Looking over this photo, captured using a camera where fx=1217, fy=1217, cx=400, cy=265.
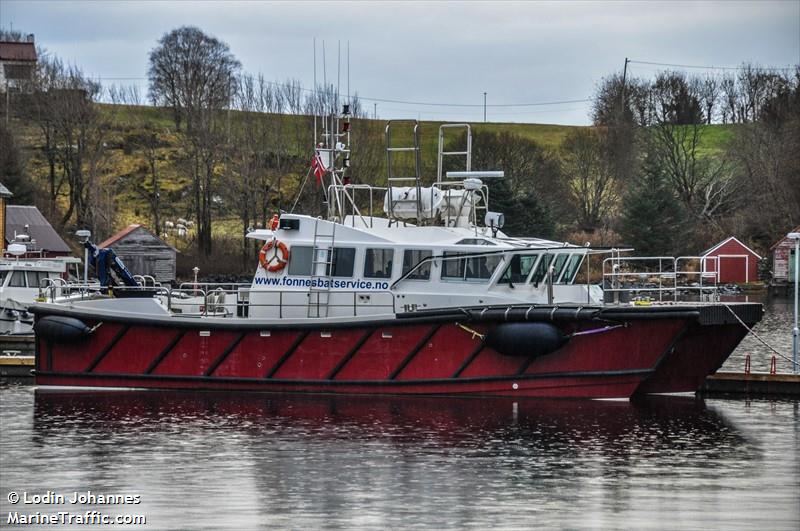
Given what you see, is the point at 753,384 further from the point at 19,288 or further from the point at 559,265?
the point at 19,288

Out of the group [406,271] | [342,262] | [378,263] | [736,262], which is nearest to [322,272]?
[342,262]

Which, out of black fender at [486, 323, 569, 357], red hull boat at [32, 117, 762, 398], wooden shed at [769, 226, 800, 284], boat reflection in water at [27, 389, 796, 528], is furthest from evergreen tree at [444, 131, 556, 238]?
black fender at [486, 323, 569, 357]

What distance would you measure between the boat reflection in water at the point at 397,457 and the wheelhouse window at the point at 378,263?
7.40 feet

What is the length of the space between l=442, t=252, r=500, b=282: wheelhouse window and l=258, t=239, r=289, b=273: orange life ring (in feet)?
9.79

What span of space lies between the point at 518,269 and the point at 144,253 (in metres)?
34.7

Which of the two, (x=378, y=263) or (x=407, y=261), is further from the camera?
(x=378, y=263)

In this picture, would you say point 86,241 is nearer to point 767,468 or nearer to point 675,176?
point 767,468

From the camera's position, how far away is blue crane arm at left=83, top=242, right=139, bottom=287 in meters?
24.8

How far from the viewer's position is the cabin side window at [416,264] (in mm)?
21719

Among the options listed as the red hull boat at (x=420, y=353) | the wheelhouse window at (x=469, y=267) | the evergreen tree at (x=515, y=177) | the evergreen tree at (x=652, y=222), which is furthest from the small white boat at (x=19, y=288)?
the evergreen tree at (x=652, y=222)

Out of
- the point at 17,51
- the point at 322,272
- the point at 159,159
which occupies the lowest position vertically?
the point at 322,272

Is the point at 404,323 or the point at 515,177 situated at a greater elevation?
the point at 515,177

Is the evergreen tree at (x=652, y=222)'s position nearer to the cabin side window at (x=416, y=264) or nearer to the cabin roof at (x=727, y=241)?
the cabin roof at (x=727, y=241)

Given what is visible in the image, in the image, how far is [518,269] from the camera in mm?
21562
